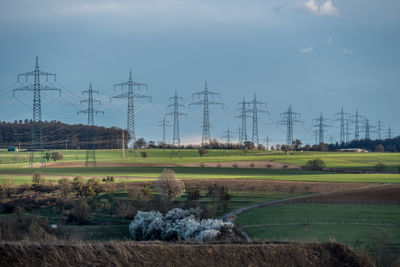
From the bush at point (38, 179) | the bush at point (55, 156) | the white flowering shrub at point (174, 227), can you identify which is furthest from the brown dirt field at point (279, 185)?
the bush at point (55, 156)

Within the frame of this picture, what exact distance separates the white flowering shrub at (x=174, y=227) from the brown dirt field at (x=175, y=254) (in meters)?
15.8

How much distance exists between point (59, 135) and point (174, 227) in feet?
401

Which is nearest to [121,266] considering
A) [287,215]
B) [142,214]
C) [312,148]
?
[142,214]

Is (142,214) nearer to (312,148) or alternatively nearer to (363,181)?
(363,181)

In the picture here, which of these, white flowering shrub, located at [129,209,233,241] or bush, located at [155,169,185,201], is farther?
bush, located at [155,169,185,201]

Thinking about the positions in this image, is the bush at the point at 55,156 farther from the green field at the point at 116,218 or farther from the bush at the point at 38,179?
the green field at the point at 116,218

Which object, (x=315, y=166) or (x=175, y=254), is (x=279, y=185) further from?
(x=175, y=254)

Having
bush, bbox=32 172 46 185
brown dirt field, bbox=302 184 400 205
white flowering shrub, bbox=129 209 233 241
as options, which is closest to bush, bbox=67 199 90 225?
white flowering shrub, bbox=129 209 233 241

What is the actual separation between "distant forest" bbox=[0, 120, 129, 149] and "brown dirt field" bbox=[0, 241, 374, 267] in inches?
4730

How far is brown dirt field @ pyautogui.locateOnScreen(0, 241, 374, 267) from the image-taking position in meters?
14.1

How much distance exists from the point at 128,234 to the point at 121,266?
3031 centimetres

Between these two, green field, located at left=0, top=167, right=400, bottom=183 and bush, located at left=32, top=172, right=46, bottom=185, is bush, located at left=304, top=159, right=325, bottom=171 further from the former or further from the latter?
bush, located at left=32, top=172, right=46, bottom=185

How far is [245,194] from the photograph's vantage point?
65.4 metres

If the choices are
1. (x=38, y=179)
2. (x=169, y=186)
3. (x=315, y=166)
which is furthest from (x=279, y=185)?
(x=38, y=179)
